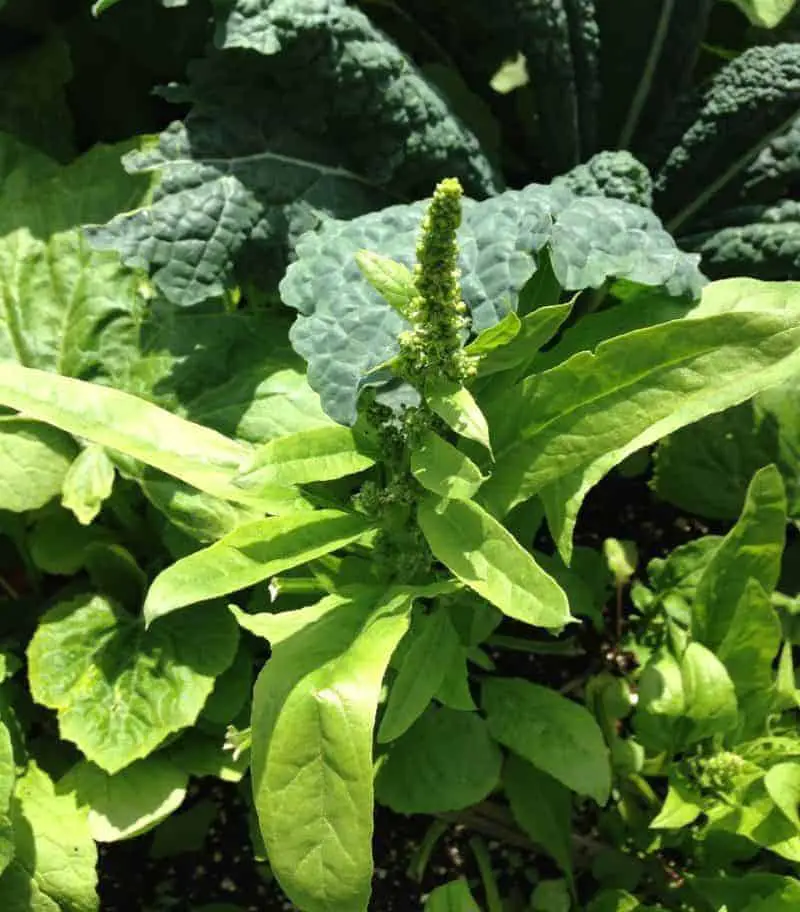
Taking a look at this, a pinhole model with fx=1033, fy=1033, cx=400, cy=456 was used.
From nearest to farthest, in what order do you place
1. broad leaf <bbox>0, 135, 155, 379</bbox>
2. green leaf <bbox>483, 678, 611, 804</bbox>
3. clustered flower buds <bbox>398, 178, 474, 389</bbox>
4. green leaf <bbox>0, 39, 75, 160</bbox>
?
1. clustered flower buds <bbox>398, 178, 474, 389</bbox>
2. green leaf <bbox>483, 678, 611, 804</bbox>
3. broad leaf <bbox>0, 135, 155, 379</bbox>
4. green leaf <bbox>0, 39, 75, 160</bbox>

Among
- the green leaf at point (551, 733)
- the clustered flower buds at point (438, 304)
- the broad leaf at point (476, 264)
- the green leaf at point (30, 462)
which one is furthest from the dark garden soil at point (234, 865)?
the clustered flower buds at point (438, 304)

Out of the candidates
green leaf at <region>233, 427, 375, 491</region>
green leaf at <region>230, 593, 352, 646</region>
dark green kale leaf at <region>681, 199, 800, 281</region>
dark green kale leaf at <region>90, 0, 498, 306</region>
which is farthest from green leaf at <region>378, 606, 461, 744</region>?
dark green kale leaf at <region>681, 199, 800, 281</region>

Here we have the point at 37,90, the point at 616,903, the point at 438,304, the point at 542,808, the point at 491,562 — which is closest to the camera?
the point at 438,304

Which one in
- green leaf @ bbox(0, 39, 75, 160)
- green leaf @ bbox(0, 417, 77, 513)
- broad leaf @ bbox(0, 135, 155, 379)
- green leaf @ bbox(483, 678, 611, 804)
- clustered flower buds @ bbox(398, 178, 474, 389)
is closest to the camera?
clustered flower buds @ bbox(398, 178, 474, 389)

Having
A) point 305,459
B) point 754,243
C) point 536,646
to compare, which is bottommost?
point 536,646

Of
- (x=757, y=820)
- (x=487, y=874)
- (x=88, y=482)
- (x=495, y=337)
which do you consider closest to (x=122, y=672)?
(x=88, y=482)

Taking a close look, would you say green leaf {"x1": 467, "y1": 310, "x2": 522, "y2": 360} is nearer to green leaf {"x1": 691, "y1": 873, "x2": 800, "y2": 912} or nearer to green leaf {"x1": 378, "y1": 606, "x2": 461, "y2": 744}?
green leaf {"x1": 378, "y1": 606, "x2": 461, "y2": 744}

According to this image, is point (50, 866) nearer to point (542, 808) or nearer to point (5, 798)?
point (5, 798)
